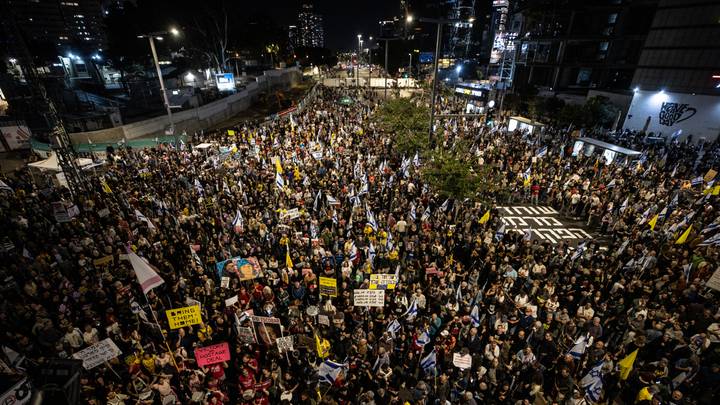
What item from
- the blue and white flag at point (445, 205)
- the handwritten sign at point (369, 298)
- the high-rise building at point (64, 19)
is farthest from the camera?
the high-rise building at point (64, 19)

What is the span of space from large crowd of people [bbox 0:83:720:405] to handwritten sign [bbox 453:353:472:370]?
0.04 meters

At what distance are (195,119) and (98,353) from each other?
3406cm

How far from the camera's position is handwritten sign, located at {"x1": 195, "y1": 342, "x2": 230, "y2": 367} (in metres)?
8.12

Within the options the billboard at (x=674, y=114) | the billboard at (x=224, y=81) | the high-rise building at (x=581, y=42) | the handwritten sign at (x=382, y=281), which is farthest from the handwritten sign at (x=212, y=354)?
the high-rise building at (x=581, y=42)

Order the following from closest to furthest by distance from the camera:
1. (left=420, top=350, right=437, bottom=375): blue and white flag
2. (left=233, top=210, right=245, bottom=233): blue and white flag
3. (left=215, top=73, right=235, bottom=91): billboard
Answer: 1. (left=420, top=350, right=437, bottom=375): blue and white flag
2. (left=233, top=210, right=245, bottom=233): blue and white flag
3. (left=215, top=73, right=235, bottom=91): billboard

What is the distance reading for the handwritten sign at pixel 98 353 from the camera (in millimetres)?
7828

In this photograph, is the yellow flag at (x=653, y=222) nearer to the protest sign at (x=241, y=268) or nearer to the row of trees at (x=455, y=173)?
the row of trees at (x=455, y=173)

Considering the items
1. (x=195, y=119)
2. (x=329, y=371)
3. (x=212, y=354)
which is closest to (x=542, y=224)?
(x=329, y=371)

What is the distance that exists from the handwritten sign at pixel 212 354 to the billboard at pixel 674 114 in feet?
126

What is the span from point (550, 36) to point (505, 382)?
49261mm

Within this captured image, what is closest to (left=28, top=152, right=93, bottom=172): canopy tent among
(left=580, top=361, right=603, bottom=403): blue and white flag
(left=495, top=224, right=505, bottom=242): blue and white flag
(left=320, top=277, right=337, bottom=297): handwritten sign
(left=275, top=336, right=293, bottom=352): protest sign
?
(left=320, top=277, right=337, bottom=297): handwritten sign

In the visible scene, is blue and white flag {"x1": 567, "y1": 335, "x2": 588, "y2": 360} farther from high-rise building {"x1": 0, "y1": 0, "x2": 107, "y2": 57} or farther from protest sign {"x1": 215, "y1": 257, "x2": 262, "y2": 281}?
high-rise building {"x1": 0, "y1": 0, "x2": 107, "y2": 57}

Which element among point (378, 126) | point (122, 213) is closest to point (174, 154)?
point (122, 213)

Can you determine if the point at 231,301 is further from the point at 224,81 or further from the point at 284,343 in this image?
the point at 224,81
